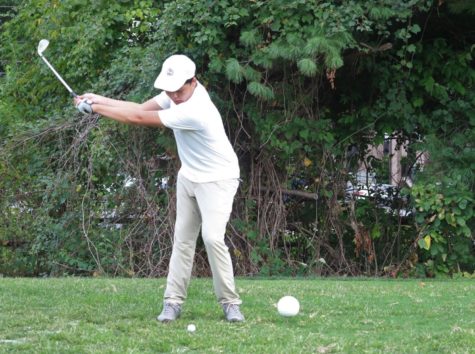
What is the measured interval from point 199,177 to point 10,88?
37.2ft

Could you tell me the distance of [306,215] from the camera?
15.8 meters

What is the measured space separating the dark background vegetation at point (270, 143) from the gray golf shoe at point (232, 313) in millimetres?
6044

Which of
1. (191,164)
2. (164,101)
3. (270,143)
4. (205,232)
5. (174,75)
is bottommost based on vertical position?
(205,232)

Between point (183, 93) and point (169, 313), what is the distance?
177 centimetres

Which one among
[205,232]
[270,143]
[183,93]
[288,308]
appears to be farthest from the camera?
[270,143]

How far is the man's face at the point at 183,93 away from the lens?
280 inches

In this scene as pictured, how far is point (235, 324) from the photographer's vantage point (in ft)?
23.7

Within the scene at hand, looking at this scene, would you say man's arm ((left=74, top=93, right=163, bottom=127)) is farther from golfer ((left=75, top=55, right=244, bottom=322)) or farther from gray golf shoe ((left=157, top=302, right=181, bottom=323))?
gray golf shoe ((left=157, top=302, right=181, bottom=323))

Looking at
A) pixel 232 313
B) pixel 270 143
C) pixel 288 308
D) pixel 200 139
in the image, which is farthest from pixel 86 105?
pixel 270 143

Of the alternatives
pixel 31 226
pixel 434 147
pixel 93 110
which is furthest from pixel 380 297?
pixel 31 226

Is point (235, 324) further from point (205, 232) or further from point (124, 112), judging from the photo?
point (124, 112)

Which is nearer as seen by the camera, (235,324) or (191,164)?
(235,324)

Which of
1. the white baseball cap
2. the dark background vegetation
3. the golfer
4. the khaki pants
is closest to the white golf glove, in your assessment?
the golfer

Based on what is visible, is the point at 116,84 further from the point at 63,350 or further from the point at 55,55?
the point at 63,350
